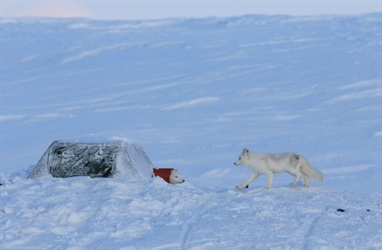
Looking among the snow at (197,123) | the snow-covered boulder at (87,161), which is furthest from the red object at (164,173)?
the snow at (197,123)

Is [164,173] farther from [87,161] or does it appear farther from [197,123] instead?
[197,123]

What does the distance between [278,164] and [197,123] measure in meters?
12.2

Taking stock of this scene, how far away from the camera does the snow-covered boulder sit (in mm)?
9852

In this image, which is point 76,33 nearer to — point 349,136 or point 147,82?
point 147,82

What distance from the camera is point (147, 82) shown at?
26875mm

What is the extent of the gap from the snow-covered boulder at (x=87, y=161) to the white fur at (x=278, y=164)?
61.5 inches

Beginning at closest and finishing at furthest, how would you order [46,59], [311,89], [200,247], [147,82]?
[200,247], [311,89], [147,82], [46,59]

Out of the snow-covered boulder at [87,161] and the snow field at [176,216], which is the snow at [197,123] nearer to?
the snow field at [176,216]

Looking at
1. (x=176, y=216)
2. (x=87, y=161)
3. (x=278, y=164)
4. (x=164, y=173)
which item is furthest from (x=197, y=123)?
(x=176, y=216)

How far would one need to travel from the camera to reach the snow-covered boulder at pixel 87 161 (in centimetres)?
985

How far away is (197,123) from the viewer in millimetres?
21375

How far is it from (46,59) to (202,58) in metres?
6.61

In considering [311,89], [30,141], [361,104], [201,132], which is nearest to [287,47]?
[311,89]

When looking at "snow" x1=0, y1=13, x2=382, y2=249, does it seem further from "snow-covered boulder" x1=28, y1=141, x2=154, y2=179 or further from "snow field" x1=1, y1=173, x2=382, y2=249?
"snow-covered boulder" x1=28, y1=141, x2=154, y2=179
